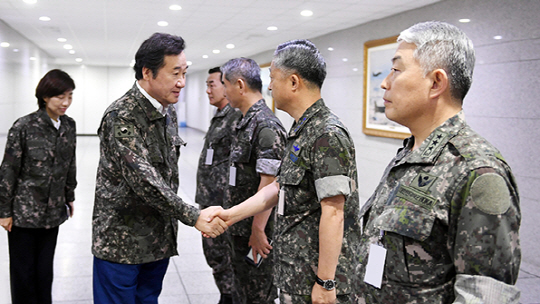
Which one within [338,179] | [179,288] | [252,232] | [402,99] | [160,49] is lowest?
[179,288]

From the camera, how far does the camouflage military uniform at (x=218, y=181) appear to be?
3432 mm

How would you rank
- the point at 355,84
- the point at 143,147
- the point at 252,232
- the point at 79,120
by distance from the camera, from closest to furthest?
the point at 143,147
the point at 252,232
the point at 355,84
the point at 79,120

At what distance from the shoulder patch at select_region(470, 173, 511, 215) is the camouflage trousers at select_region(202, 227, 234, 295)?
102 inches

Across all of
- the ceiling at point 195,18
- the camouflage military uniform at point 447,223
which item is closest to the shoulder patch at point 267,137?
the camouflage military uniform at point 447,223

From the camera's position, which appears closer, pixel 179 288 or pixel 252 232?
pixel 252 232

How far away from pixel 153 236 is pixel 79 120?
20.4 meters

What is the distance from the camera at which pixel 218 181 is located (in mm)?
3445

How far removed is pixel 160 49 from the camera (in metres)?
2.25

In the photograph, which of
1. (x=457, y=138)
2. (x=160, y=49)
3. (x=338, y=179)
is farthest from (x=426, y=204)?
(x=160, y=49)

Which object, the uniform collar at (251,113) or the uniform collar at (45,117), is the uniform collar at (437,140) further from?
the uniform collar at (45,117)

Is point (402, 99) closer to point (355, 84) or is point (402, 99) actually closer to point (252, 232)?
point (252, 232)

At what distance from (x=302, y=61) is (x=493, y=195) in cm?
113

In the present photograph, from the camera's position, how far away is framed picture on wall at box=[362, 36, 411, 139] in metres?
7.27

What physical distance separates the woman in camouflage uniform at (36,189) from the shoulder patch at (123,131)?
1145 millimetres
